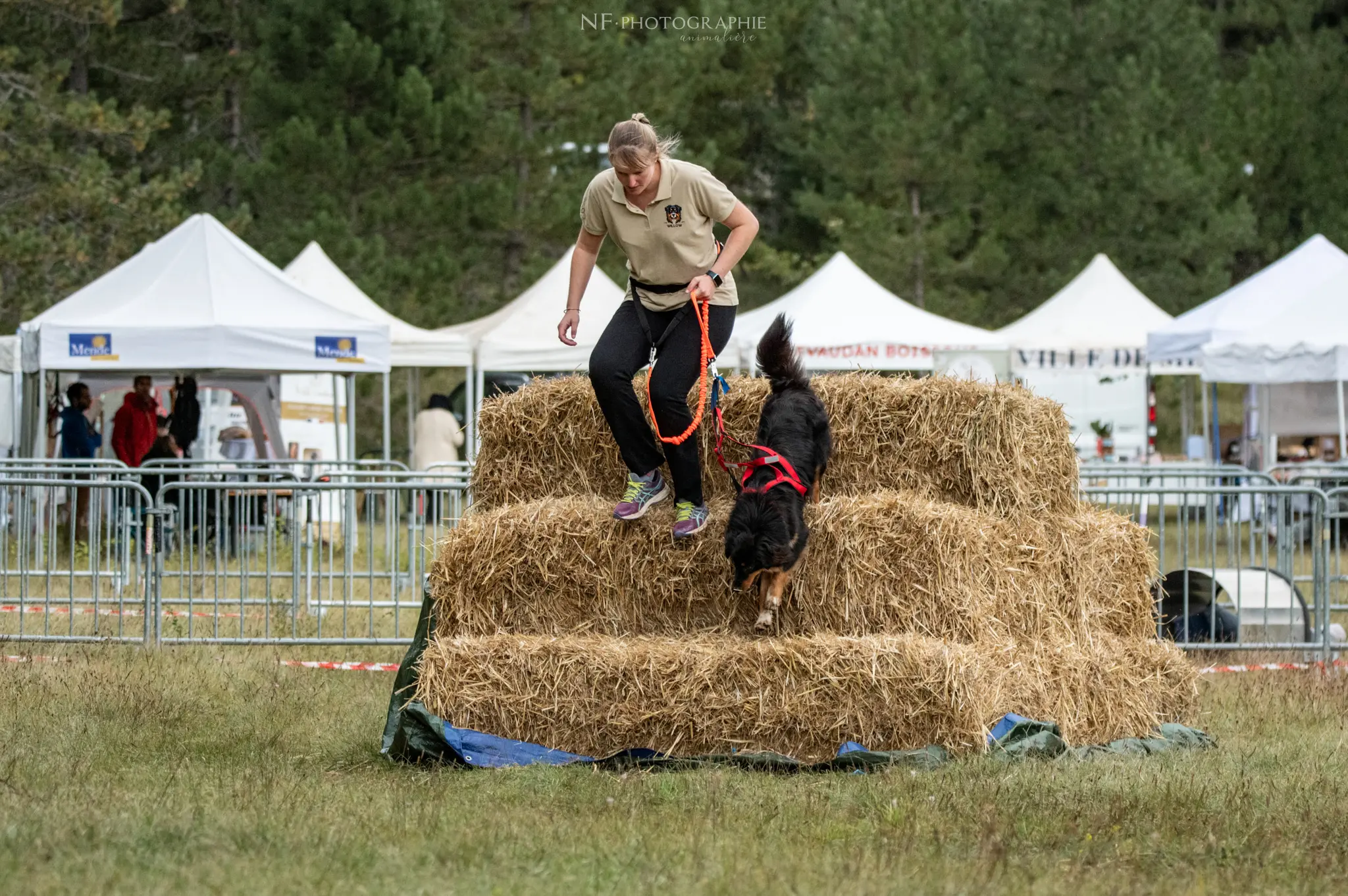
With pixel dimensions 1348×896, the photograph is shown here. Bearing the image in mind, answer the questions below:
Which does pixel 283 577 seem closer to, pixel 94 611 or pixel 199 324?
pixel 94 611

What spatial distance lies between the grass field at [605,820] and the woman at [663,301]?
4.39ft

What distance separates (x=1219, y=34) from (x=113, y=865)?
4073 cm

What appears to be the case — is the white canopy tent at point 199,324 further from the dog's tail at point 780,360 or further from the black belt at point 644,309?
the dog's tail at point 780,360

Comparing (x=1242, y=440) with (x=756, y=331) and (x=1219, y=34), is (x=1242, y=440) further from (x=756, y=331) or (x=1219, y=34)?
(x=1219, y=34)

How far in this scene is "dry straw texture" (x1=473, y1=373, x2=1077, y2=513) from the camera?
724cm

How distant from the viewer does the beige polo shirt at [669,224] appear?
6812 mm

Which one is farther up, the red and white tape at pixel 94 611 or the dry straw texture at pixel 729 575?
the dry straw texture at pixel 729 575

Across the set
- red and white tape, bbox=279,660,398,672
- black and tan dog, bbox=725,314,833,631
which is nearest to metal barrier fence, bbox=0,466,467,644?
red and white tape, bbox=279,660,398,672

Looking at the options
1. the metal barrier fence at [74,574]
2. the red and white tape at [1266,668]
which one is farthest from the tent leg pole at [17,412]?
the red and white tape at [1266,668]

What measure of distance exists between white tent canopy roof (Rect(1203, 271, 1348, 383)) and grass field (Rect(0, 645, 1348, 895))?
41.7 feet

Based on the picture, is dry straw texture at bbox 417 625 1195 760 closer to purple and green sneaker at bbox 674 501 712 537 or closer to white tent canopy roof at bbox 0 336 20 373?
purple and green sneaker at bbox 674 501 712 537

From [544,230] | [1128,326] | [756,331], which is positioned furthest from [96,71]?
[1128,326]

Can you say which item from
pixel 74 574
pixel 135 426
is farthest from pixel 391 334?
pixel 74 574

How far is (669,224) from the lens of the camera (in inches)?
268
